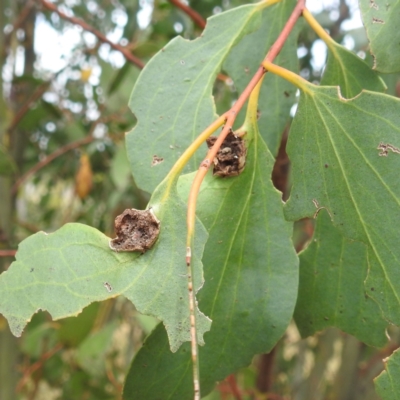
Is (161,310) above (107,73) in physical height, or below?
above

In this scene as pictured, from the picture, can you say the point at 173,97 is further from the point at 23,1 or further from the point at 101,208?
the point at 23,1

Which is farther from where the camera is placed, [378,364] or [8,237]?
[378,364]

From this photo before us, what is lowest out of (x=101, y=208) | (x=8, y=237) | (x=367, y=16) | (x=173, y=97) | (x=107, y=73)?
(x=101, y=208)

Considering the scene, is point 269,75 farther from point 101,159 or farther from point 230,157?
point 101,159

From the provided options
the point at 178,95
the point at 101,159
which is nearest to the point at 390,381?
the point at 178,95

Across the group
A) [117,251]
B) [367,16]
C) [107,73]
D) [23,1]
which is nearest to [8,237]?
[107,73]

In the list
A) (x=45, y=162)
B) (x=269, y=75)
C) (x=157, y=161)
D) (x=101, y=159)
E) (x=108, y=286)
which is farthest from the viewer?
(x=101, y=159)
